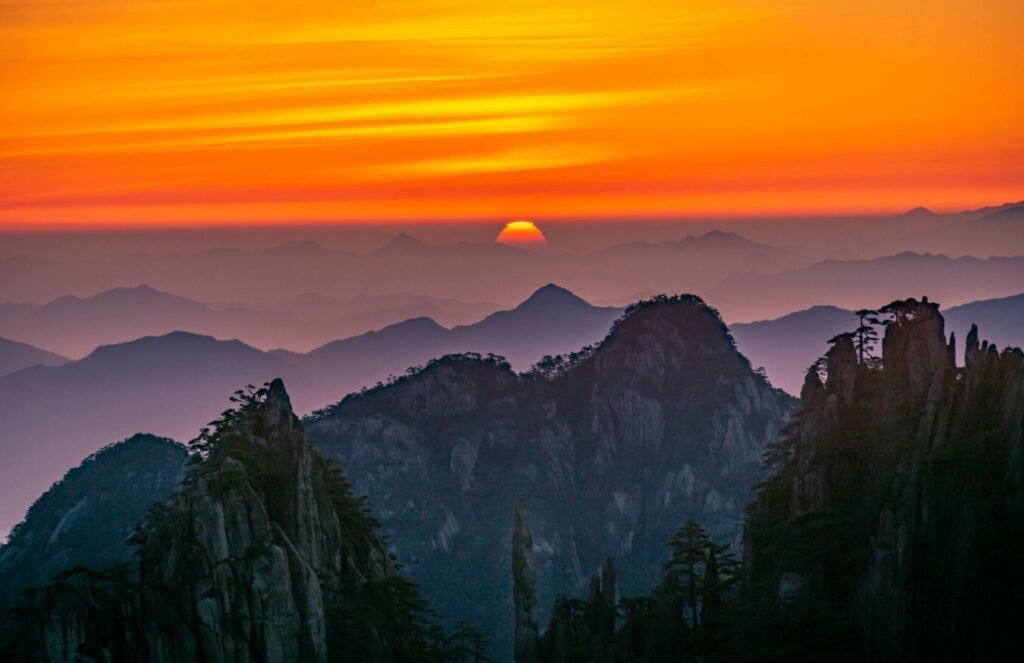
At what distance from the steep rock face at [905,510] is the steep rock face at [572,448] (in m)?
56.3

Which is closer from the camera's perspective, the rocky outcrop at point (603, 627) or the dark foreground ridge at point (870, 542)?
the dark foreground ridge at point (870, 542)

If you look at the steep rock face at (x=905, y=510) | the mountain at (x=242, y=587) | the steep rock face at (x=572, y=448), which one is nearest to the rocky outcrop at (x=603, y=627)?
the steep rock face at (x=905, y=510)

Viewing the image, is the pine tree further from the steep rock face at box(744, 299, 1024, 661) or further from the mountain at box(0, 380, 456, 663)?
the mountain at box(0, 380, 456, 663)

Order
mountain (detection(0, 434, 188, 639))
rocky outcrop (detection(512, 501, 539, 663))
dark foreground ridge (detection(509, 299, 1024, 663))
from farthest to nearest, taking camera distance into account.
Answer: mountain (detection(0, 434, 188, 639)), rocky outcrop (detection(512, 501, 539, 663)), dark foreground ridge (detection(509, 299, 1024, 663))

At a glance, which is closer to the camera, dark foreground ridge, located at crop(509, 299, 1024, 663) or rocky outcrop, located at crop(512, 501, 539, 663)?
dark foreground ridge, located at crop(509, 299, 1024, 663)

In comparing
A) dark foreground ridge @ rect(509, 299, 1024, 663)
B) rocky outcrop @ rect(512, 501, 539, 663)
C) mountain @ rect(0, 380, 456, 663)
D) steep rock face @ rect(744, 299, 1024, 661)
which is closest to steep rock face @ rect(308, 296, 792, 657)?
mountain @ rect(0, 380, 456, 663)

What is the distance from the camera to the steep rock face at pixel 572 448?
139 meters

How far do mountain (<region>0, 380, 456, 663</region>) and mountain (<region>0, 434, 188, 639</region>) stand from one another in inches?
1356

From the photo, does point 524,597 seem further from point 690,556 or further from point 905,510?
point 905,510

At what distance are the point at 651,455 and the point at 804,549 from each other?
253 feet

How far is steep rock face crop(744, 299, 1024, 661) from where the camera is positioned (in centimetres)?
6431

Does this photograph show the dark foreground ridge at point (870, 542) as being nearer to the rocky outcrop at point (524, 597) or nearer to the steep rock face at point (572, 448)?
the rocky outcrop at point (524, 597)

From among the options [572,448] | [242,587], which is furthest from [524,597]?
[572,448]

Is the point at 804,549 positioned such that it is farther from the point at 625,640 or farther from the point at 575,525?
the point at 575,525
